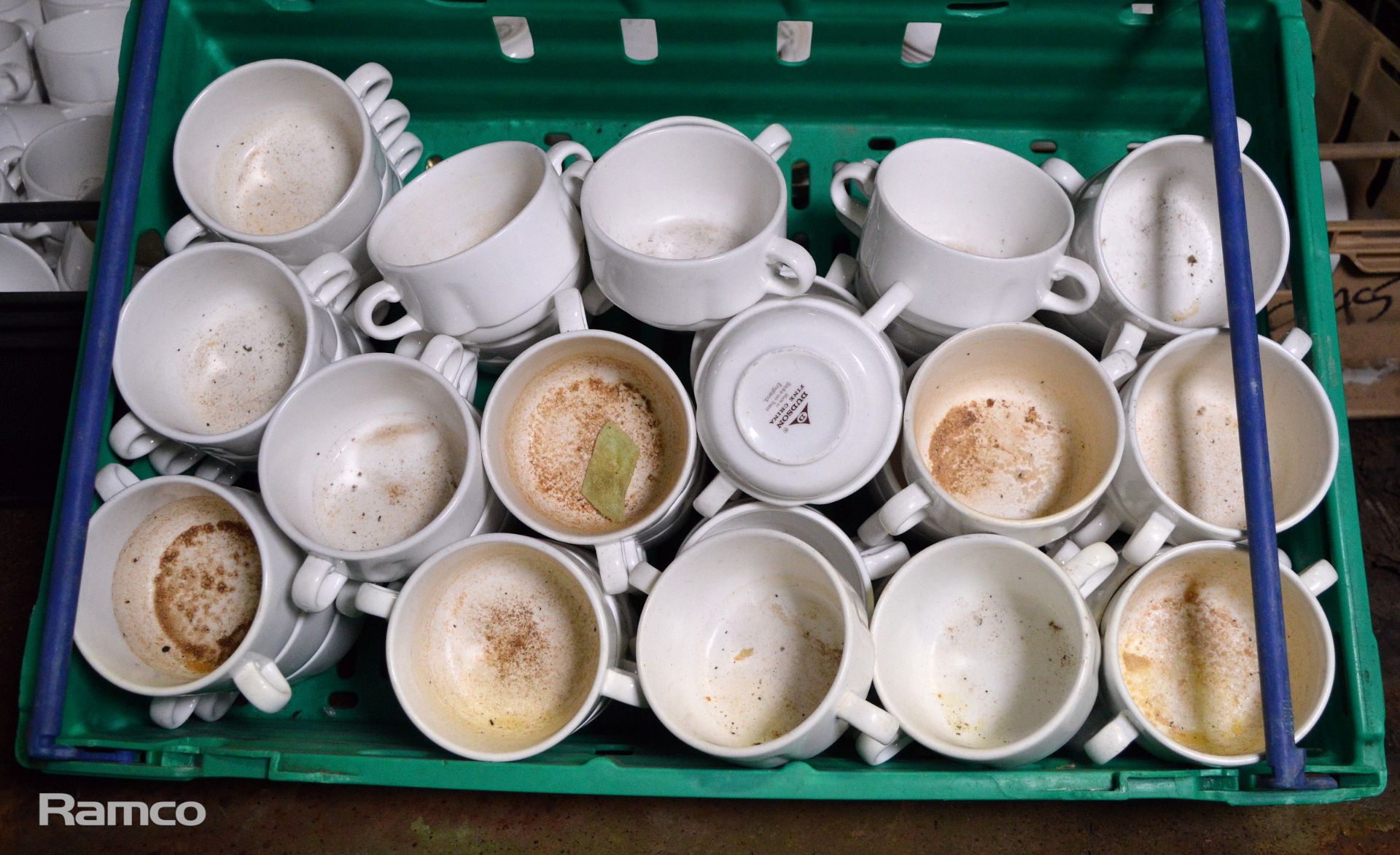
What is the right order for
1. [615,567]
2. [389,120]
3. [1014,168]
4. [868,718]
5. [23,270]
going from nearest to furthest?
[868,718] → [615,567] → [1014,168] → [389,120] → [23,270]

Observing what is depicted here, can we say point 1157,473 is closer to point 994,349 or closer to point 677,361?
point 994,349

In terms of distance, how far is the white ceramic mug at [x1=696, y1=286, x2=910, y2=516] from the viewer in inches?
32.6

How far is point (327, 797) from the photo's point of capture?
106 centimetres

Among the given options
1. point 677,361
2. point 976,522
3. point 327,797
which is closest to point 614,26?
point 677,361

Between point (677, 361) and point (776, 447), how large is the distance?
0.97 ft

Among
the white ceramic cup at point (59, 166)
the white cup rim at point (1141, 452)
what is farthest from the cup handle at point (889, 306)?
the white ceramic cup at point (59, 166)

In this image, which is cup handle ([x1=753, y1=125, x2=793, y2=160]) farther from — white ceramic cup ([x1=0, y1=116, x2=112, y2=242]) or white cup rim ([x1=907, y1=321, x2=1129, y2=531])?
white ceramic cup ([x1=0, y1=116, x2=112, y2=242])

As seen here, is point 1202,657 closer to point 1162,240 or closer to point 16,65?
point 1162,240

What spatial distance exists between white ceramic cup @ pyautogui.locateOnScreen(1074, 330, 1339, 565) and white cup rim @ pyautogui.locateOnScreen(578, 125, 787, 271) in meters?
0.37

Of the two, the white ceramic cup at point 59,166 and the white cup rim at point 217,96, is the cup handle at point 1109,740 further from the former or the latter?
the white ceramic cup at point 59,166

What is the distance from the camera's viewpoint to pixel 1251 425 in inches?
30.3

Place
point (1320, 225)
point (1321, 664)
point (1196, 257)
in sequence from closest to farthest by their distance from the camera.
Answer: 1. point (1321, 664)
2. point (1320, 225)
3. point (1196, 257)

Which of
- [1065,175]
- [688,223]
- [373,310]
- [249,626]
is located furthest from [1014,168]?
[249,626]

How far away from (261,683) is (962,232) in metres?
0.79
